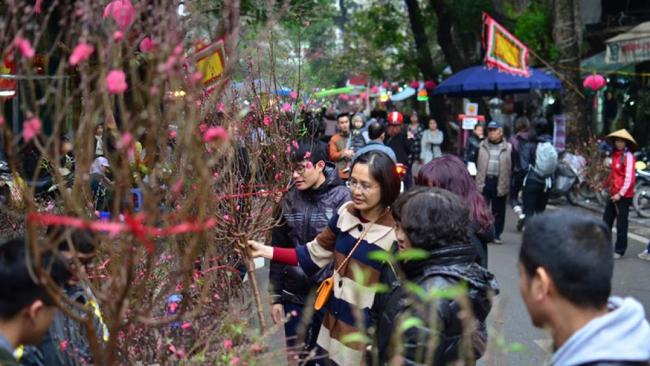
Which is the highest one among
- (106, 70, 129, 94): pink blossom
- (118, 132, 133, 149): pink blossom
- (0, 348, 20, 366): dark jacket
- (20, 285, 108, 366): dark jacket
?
(106, 70, 129, 94): pink blossom

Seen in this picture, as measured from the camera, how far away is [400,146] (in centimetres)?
1407

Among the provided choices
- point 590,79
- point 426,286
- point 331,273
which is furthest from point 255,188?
point 590,79

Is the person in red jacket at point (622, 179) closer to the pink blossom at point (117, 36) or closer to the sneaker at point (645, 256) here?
the sneaker at point (645, 256)

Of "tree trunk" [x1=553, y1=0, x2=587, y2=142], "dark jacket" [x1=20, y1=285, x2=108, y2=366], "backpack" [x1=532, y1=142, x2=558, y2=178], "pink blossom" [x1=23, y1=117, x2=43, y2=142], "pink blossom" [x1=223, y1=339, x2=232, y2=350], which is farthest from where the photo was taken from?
"tree trunk" [x1=553, y1=0, x2=587, y2=142]

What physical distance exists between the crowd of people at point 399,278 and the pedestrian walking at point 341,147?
590 centimetres

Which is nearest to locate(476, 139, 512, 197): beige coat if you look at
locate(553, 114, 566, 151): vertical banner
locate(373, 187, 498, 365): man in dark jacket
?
locate(553, 114, 566, 151): vertical banner

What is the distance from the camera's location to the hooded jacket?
6.17 ft

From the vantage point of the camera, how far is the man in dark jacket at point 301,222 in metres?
4.53

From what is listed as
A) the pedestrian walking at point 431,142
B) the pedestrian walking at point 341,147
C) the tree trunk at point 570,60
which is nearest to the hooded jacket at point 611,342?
the pedestrian walking at point 341,147

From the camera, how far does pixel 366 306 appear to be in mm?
3553

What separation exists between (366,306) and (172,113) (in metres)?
1.79

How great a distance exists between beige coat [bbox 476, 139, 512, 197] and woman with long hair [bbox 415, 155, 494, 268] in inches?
275

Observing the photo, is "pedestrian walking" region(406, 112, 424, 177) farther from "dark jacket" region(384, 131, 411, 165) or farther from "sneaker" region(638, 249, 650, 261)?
"sneaker" region(638, 249, 650, 261)

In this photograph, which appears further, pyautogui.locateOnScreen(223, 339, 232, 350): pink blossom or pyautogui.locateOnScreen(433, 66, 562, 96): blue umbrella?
pyautogui.locateOnScreen(433, 66, 562, 96): blue umbrella
